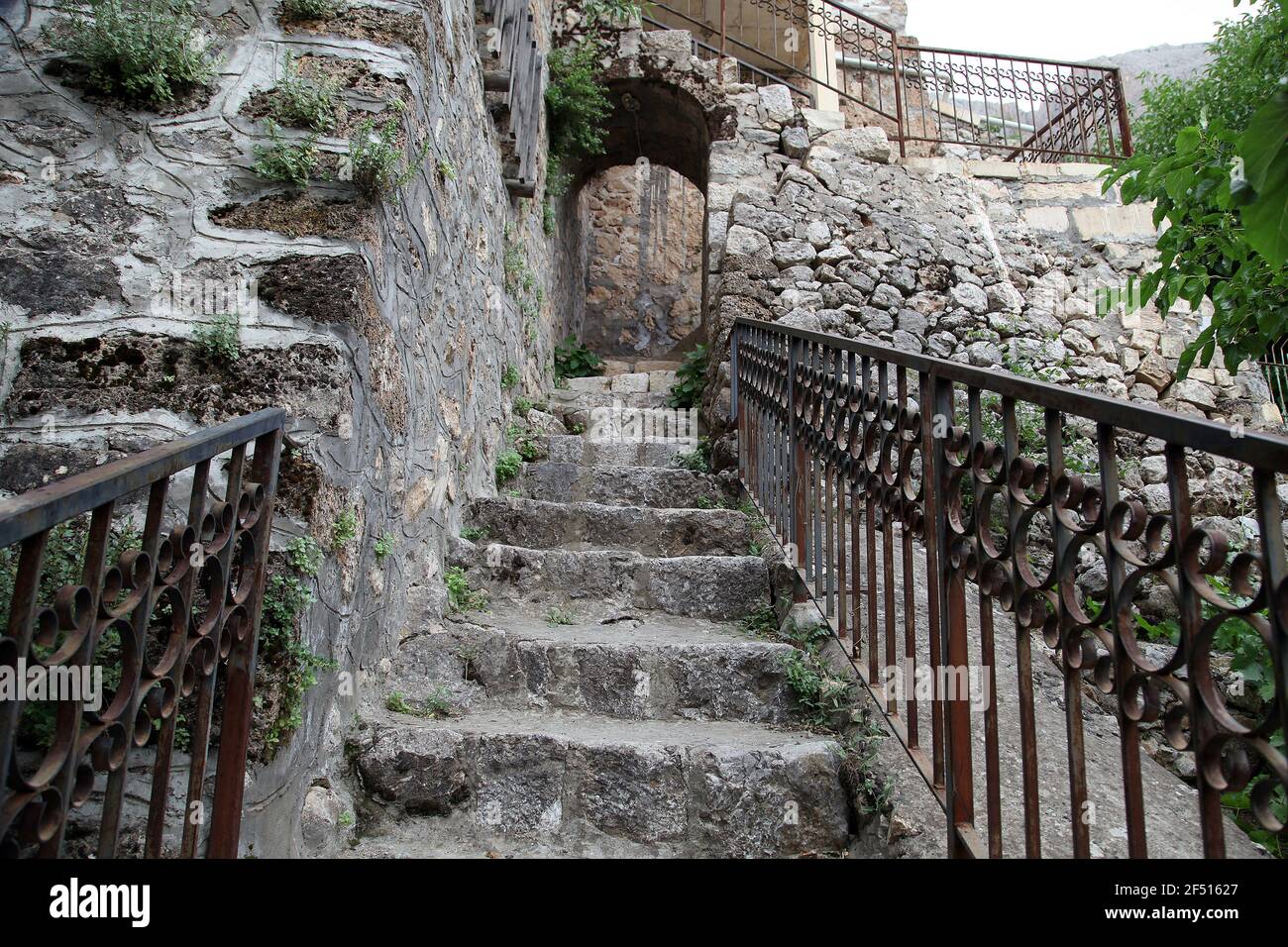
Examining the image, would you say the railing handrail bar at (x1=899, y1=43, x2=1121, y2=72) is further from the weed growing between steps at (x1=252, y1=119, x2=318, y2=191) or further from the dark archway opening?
the weed growing between steps at (x1=252, y1=119, x2=318, y2=191)

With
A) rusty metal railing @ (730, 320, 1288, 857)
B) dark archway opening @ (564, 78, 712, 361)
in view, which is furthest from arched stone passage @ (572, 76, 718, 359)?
rusty metal railing @ (730, 320, 1288, 857)

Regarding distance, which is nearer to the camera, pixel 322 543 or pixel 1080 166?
pixel 322 543

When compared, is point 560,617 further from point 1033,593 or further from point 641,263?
point 641,263

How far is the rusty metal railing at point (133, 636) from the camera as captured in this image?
994mm

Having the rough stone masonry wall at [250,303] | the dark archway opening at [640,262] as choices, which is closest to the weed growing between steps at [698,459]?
the rough stone masonry wall at [250,303]

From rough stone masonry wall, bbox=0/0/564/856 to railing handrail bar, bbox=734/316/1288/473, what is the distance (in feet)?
4.69

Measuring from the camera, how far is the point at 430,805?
2025mm

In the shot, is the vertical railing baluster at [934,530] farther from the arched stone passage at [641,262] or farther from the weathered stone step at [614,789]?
the arched stone passage at [641,262]

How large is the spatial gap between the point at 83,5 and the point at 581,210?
6970 mm

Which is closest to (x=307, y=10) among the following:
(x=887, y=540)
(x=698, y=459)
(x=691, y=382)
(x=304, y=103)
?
(x=304, y=103)

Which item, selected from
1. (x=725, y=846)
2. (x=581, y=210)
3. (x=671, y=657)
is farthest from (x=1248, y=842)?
(x=581, y=210)

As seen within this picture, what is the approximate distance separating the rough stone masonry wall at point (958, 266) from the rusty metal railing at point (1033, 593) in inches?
86.2

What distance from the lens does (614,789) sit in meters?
2.06
